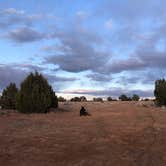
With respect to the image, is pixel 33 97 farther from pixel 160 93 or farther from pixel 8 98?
pixel 160 93

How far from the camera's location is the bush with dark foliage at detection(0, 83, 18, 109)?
46.4 m

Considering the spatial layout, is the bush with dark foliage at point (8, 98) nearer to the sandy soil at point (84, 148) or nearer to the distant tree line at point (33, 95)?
the distant tree line at point (33, 95)

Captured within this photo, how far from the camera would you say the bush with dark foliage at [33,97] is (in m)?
40.0

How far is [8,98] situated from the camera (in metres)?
46.8

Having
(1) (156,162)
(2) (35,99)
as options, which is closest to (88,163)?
(1) (156,162)

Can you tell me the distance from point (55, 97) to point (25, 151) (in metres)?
32.2

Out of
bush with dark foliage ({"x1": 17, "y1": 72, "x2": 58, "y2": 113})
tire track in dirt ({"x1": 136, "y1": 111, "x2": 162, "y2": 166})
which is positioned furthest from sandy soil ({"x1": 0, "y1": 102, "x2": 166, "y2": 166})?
bush with dark foliage ({"x1": 17, "y1": 72, "x2": 58, "y2": 113})

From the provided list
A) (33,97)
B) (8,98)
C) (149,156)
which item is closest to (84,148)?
(149,156)

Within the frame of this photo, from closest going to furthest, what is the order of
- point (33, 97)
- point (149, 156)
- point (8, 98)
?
point (149, 156)
point (33, 97)
point (8, 98)

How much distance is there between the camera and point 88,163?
1180cm

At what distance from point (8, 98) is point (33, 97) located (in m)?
7.73

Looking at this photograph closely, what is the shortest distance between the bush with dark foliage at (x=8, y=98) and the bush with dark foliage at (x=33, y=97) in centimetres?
507

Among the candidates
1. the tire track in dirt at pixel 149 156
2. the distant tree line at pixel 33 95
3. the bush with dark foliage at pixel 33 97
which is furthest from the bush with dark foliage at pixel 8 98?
the tire track in dirt at pixel 149 156

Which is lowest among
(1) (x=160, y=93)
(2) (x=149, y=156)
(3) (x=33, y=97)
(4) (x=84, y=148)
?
(2) (x=149, y=156)
